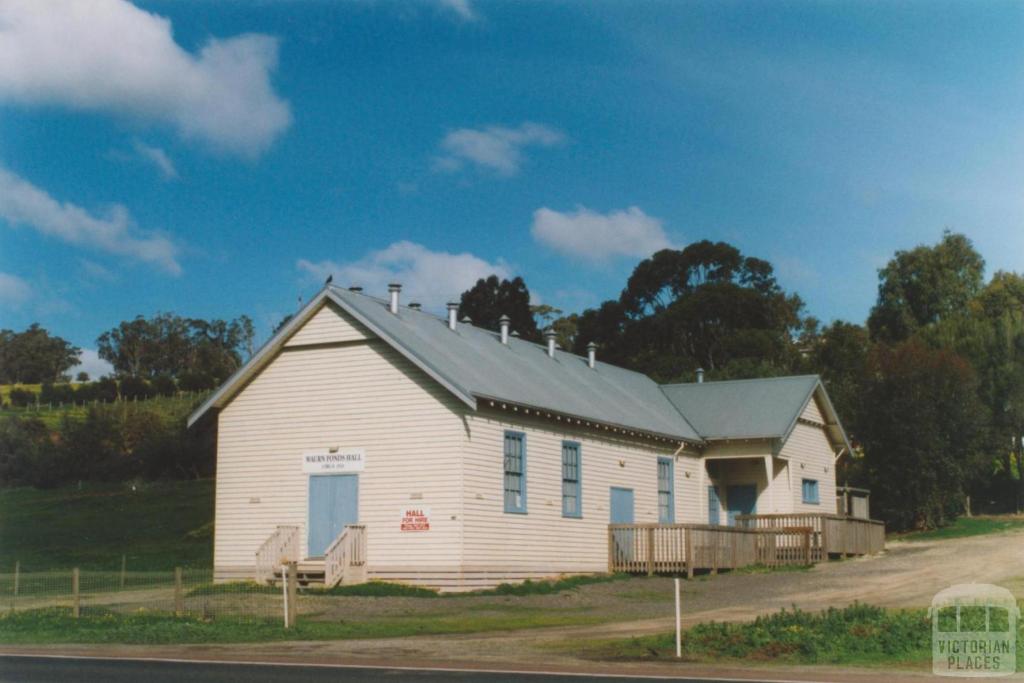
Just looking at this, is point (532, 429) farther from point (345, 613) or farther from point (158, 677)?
point (158, 677)

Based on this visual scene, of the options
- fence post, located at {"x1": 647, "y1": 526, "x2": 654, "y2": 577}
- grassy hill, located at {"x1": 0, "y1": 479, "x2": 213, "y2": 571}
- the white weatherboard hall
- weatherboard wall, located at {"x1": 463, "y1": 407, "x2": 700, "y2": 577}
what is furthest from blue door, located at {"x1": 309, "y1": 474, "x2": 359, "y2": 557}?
grassy hill, located at {"x1": 0, "y1": 479, "x2": 213, "y2": 571}

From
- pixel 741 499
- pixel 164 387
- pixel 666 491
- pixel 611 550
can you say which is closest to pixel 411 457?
pixel 611 550

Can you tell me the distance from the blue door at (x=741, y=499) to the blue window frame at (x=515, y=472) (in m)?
12.4

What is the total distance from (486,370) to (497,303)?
48.9 meters

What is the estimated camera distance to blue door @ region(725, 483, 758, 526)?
40.2 metres

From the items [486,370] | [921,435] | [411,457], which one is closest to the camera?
[411,457]

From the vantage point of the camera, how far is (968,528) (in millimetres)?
47188

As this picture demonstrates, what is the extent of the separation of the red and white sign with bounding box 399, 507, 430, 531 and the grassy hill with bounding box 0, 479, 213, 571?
18310mm

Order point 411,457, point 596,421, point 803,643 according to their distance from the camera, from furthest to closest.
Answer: point 596,421
point 411,457
point 803,643

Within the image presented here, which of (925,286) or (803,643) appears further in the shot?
(925,286)

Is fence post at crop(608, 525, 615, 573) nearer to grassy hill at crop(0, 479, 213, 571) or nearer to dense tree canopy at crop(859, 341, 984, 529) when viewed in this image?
grassy hill at crop(0, 479, 213, 571)

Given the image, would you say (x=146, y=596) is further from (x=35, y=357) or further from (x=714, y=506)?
(x=35, y=357)

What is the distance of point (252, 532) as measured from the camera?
30.4m

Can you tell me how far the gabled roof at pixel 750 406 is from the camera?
127ft
